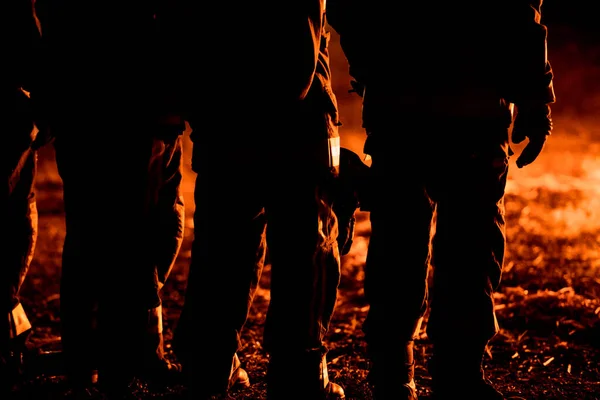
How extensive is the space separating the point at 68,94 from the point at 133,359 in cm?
123

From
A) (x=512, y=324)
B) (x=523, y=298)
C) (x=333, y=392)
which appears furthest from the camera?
(x=523, y=298)

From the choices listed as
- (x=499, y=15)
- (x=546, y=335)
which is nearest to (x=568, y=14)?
(x=546, y=335)

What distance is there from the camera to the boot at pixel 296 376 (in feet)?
11.2

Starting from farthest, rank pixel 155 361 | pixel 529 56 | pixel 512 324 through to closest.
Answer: pixel 512 324
pixel 155 361
pixel 529 56

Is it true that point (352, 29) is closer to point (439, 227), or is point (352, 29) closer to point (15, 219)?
point (439, 227)

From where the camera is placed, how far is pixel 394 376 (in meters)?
3.53

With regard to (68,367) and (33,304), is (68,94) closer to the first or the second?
(68,367)

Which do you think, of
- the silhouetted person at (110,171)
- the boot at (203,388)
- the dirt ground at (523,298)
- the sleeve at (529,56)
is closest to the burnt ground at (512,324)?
the dirt ground at (523,298)

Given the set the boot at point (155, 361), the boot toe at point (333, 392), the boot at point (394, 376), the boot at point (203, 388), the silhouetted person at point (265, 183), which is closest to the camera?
the silhouetted person at point (265, 183)

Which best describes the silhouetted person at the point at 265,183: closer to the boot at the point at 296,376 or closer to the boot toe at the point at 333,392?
the boot at the point at 296,376

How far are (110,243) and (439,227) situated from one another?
1.49 meters

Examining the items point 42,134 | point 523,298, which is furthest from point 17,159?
point 523,298

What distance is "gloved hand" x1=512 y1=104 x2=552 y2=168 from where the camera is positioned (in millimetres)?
3465

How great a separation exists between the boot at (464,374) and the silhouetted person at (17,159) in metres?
2.04
